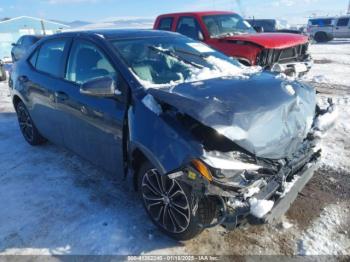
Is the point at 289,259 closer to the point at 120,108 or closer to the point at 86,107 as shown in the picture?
the point at 120,108

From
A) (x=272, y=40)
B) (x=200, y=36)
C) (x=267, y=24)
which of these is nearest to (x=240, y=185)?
(x=272, y=40)

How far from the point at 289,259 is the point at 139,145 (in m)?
1.52

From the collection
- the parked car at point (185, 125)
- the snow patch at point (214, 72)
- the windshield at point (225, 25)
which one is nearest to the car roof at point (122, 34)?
the parked car at point (185, 125)

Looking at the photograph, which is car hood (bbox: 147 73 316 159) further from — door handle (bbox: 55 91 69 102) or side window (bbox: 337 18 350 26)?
side window (bbox: 337 18 350 26)

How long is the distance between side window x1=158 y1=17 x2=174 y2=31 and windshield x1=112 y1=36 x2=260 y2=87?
210 inches

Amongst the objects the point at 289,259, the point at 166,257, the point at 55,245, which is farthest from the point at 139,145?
the point at 289,259

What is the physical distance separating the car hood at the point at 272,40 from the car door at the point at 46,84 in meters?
4.51

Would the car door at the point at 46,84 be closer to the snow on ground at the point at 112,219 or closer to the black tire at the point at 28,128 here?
the black tire at the point at 28,128

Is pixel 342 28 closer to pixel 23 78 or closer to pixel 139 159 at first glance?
pixel 23 78

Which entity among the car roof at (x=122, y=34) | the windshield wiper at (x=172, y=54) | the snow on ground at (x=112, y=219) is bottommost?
the snow on ground at (x=112, y=219)

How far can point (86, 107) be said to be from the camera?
11.2 feet

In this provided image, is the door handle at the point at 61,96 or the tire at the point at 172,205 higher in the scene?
the door handle at the point at 61,96

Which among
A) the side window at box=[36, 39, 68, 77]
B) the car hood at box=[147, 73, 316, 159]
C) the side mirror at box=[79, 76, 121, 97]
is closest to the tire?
the car hood at box=[147, 73, 316, 159]

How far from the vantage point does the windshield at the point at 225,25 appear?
823 centimetres
